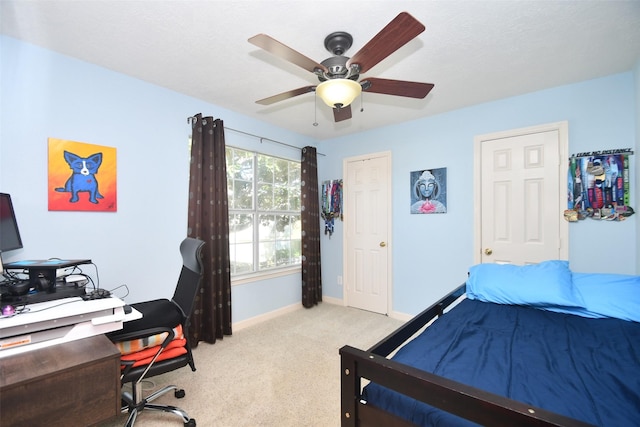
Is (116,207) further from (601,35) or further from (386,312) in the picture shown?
(601,35)

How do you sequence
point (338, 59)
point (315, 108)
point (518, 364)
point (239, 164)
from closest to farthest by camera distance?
point (518, 364) < point (338, 59) < point (315, 108) < point (239, 164)

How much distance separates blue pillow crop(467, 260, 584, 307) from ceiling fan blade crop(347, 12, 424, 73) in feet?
5.68

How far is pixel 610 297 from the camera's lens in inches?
69.9

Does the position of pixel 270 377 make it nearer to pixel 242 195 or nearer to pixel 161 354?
pixel 161 354

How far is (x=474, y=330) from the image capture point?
1544 mm

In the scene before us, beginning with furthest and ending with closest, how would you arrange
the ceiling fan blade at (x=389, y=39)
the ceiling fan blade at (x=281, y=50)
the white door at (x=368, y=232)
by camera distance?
the white door at (x=368, y=232), the ceiling fan blade at (x=281, y=50), the ceiling fan blade at (x=389, y=39)

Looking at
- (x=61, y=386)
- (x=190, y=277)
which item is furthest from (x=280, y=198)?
(x=61, y=386)

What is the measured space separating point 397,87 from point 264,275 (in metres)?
2.60

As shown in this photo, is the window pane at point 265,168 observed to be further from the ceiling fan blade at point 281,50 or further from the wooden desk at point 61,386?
the wooden desk at point 61,386

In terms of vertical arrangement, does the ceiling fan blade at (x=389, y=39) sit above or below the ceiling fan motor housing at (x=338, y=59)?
below

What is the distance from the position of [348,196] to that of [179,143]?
2.26 m

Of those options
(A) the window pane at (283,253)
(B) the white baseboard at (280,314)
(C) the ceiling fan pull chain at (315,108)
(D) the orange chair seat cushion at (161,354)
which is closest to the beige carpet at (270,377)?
(B) the white baseboard at (280,314)

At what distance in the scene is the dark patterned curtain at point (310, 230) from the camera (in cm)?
400

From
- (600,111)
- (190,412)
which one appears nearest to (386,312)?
(190,412)
